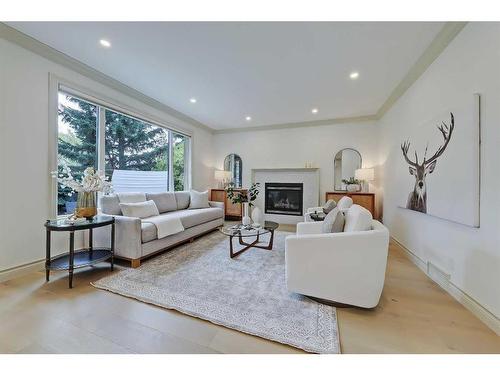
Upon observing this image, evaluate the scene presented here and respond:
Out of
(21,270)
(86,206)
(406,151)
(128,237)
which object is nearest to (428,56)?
(406,151)

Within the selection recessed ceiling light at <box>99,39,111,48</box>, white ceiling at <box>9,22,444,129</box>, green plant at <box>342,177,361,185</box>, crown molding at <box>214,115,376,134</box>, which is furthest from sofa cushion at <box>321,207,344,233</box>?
crown molding at <box>214,115,376,134</box>

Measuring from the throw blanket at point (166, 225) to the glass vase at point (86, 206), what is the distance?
60cm

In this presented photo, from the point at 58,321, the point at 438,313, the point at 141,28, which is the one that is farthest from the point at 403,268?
the point at 141,28

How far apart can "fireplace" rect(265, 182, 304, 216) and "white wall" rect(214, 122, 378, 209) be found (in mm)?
506

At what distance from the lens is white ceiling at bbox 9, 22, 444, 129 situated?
6.77 ft

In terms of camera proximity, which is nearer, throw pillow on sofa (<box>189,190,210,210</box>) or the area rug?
the area rug

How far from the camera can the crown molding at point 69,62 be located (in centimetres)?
216

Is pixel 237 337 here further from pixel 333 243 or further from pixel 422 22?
pixel 422 22

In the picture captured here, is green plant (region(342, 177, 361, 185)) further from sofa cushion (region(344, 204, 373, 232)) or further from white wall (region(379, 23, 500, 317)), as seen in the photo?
sofa cushion (region(344, 204, 373, 232))

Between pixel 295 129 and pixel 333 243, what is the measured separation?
4103 mm

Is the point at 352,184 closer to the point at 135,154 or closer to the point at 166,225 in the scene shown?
the point at 166,225

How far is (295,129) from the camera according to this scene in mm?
5285

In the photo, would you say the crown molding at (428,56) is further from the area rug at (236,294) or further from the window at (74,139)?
the window at (74,139)

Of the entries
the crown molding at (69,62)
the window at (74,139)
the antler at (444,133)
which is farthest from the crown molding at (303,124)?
the window at (74,139)
